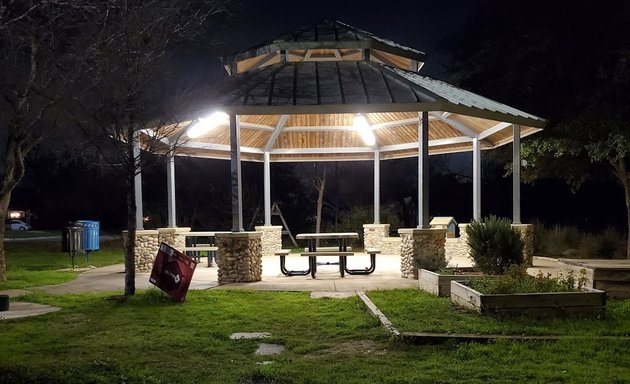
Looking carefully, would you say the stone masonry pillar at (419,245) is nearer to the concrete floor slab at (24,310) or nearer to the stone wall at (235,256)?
the stone wall at (235,256)

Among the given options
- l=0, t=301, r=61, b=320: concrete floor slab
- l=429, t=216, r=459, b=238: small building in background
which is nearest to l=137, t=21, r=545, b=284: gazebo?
l=429, t=216, r=459, b=238: small building in background

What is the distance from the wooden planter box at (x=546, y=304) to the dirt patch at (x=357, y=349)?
1.72 meters

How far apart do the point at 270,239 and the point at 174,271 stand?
28.5ft

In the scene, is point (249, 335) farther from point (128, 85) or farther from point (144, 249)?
point (144, 249)

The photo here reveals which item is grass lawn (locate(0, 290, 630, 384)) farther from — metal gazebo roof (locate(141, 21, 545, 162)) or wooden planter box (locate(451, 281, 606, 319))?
metal gazebo roof (locate(141, 21, 545, 162))

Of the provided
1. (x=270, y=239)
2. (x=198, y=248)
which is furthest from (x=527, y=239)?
(x=270, y=239)

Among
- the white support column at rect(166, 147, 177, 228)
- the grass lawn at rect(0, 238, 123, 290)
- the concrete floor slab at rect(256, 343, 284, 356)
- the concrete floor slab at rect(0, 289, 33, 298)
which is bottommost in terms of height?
the grass lawn at rect(0, 238, 123, 290)

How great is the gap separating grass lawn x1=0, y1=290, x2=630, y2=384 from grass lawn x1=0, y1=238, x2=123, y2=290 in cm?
412

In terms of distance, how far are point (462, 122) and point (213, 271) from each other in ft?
22.4

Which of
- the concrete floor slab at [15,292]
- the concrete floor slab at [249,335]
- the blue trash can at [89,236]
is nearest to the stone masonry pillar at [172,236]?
the blue trash can at [89,236]

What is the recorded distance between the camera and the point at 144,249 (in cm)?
1307

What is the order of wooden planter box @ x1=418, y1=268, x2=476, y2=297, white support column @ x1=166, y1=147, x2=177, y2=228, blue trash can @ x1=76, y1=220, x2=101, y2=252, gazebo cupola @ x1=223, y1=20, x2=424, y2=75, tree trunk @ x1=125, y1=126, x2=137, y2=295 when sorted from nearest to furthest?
wooden planter box @ x1=418, y1=268, x2=476, y2=297, tree trunk @ x1=125, y1=126, x2=137, y2=295, gazebo cupola @ x1=223, y1=20, x2=424, y2=75, white support column @ x1=166, y1=147, x2=177, y2=228, blue trash can @ x1=76, y1=220, x2=101, y2=252

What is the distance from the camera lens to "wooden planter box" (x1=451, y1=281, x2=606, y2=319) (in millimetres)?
6895

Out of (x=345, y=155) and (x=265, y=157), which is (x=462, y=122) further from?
(x=265, y=157)
